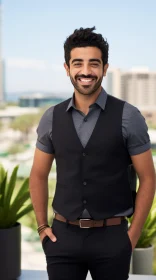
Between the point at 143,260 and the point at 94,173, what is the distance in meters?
1.79

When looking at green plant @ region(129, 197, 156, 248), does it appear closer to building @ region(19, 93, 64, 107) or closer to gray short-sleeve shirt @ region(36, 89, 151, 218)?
building @ region(19, 93, 64, 107)

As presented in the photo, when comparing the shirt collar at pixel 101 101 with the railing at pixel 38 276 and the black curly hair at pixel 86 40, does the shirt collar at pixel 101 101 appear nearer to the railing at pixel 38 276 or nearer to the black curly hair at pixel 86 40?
the black curly hair at pixel 86 40

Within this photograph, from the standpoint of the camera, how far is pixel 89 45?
1.41 m

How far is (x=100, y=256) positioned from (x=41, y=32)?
405cm

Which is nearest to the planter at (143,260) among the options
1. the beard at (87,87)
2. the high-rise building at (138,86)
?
the high-rise building at (138,86)

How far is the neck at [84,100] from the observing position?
4.77 feet

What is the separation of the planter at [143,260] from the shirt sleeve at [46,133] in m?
1.68

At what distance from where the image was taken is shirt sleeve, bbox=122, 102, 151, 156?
140 cm

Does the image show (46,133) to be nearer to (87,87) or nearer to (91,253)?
(87,87)

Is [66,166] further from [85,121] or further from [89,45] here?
[89,45]

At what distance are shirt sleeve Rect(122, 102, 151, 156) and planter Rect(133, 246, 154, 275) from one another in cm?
172

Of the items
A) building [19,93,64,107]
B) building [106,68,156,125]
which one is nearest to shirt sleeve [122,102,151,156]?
building [106,68,156,125]

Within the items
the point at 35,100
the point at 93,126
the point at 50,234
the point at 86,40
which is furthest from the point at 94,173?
the point at 35,100

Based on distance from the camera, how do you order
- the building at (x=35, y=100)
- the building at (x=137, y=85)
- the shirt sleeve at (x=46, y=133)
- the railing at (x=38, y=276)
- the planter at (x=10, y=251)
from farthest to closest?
the building at (x=35, y=100), the building at (x=137, y=85), the railing at (x=38, y=276), the planter at (x=10, y=251), the shirt sleeve at (x=46, y=133)
